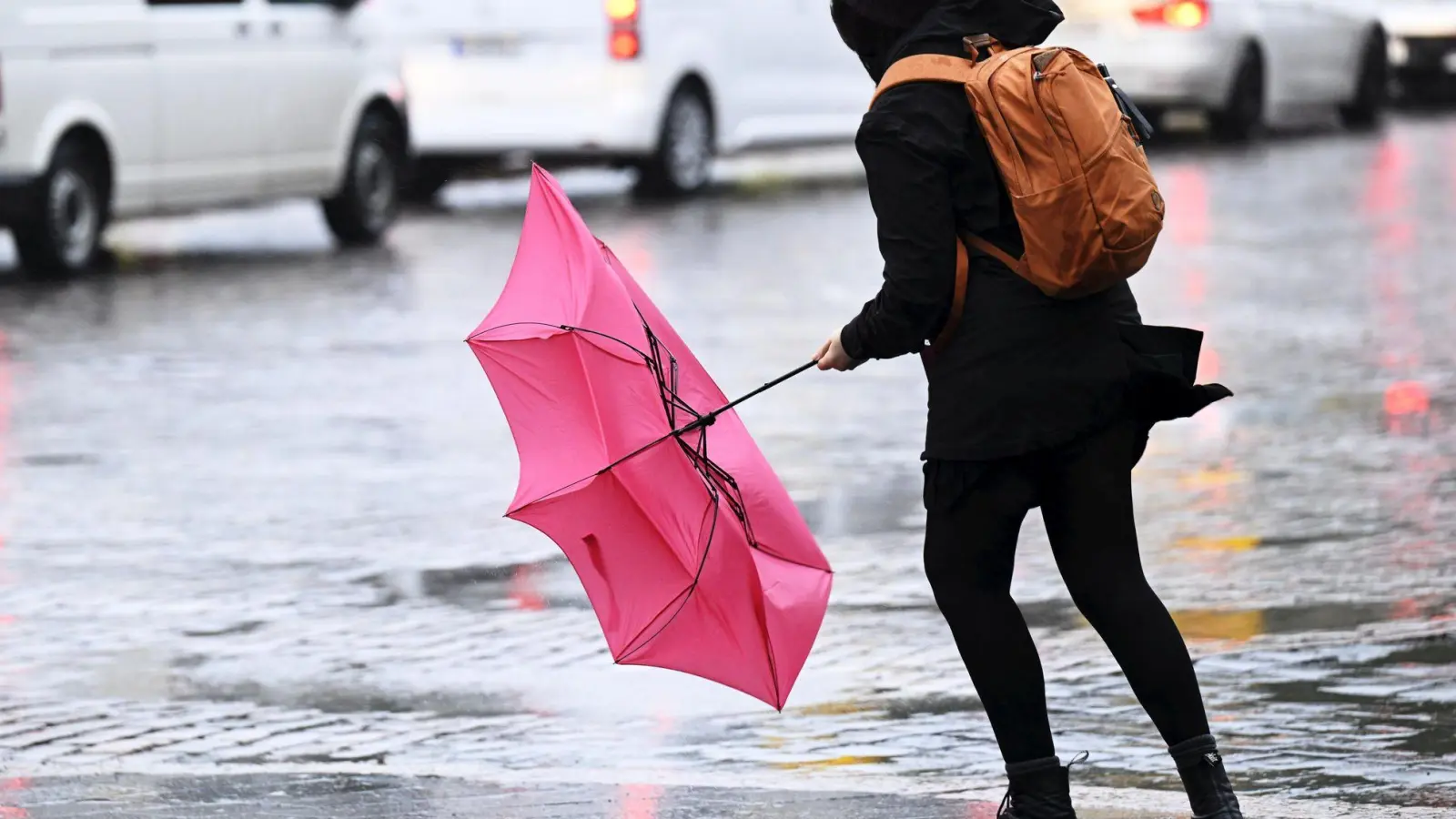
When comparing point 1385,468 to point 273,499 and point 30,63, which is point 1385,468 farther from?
point 30,63

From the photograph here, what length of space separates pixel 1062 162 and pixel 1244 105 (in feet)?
62.7

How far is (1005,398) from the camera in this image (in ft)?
13.8

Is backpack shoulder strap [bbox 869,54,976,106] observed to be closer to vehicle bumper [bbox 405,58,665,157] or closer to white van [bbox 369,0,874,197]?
white van [bbox 369,0,874,197]

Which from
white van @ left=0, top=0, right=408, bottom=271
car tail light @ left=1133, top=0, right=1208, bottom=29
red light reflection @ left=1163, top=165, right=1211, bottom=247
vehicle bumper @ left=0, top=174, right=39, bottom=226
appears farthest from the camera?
car tail light @ left=1133, top=0, right=1208, bottom=29

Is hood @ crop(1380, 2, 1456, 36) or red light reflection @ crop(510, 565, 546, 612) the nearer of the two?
red light reflection @ crop(510, 565, 546, 612)

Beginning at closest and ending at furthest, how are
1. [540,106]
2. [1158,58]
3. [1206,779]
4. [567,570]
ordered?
1. [1206,779]
2. [567,570]
3. [540,106]
4. [1158,58]

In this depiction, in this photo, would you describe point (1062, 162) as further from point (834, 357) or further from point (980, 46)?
point (834, 357)

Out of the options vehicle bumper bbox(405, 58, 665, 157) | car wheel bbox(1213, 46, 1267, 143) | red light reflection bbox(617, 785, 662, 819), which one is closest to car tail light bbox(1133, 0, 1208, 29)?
car wheel bbox(1213, 46, 1267, 143)

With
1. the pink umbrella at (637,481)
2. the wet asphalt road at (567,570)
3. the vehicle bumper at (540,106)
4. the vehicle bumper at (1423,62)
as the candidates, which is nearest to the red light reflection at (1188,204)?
the wet asphalt road at (567,570)

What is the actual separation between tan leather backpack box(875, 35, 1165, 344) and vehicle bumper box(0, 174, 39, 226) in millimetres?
9584

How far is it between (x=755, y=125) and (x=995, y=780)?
49.1ft

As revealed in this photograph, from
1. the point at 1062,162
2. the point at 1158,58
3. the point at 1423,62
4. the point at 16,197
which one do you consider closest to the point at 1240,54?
the point at 1158,58

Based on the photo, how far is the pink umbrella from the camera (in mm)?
4516

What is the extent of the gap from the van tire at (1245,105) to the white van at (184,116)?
880 centimetres
